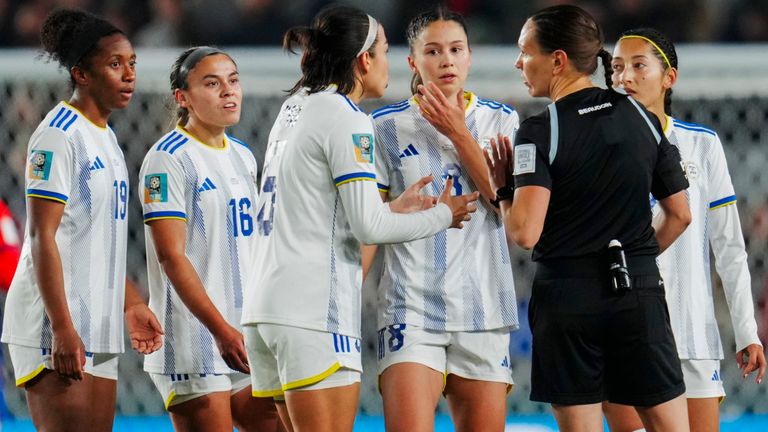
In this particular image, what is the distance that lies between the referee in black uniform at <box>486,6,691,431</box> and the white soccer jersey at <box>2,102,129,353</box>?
1.35 m

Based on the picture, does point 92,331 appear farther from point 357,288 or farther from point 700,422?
point 700,422

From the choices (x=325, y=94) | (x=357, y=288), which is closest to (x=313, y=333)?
(x=357, y=288)

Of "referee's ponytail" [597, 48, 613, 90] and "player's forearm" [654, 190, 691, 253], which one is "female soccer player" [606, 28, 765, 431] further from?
"referee's ponytail" [597, 48, 613, 90]

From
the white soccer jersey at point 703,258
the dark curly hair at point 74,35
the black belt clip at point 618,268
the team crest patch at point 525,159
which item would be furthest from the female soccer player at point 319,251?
the white soccer jersey at point 703,258

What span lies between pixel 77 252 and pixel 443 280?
120 centimetres

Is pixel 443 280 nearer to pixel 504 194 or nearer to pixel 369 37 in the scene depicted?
pixel 504 194

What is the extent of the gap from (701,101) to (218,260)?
4.03 metres

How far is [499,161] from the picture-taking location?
362cm

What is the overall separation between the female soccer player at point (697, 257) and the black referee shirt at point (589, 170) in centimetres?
86

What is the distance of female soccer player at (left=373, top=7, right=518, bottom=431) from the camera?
3.91 metres

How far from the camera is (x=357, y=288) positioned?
352 cm

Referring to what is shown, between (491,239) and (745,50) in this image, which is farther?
(745,50)

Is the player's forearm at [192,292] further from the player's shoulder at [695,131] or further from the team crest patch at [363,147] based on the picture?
the player's shoulder at [695,131]

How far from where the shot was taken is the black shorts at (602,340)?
135 inches
